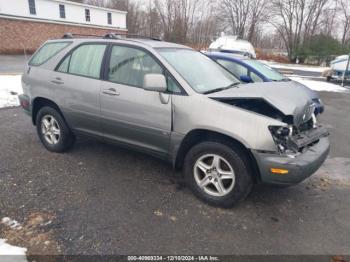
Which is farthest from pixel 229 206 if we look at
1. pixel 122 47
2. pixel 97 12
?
pixel 97 12

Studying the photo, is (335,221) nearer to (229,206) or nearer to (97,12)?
(229,206)

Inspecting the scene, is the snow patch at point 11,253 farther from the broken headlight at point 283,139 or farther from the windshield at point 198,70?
the broken headlight at point 283,139

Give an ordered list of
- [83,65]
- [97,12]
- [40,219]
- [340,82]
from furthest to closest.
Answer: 1. [97,12]
2. [340,82]
3. [83,65]
4. [40,219]

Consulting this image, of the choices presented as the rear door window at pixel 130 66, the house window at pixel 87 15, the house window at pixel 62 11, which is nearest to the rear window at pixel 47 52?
the rear door window at pixel 130 66

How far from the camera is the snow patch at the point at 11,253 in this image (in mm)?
2293

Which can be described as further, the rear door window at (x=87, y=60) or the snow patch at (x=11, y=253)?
the rear door window at (x=87, y=60)

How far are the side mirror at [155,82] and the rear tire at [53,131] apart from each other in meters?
1.85

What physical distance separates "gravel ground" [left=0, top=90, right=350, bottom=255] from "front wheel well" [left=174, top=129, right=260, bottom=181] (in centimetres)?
48

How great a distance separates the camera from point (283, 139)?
2818mm

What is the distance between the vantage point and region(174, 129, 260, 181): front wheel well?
2973 mm

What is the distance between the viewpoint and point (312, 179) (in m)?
4.06

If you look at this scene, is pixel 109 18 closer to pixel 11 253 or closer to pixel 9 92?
pixel 9 92

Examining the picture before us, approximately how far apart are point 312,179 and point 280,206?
110 centimetres

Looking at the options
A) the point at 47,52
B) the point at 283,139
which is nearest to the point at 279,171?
the point at 283,139
